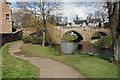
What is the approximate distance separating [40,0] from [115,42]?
45.2 ft

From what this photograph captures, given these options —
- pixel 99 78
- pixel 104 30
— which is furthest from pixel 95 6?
pixel 104 30

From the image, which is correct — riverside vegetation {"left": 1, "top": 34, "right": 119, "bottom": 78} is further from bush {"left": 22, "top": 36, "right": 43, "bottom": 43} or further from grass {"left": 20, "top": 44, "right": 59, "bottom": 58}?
bush {"left": 22, "top": 36, "right": 43, "bottom": 43}

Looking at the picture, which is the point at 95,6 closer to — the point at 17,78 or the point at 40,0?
the point at 17,78

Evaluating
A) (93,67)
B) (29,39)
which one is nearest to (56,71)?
(93,67)

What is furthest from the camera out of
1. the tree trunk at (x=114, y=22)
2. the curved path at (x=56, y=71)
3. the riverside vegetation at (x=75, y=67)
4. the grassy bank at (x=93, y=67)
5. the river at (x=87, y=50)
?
the river at (x=87, y=50)

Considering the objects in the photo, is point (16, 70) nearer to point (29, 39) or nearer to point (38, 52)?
point (38, 52)

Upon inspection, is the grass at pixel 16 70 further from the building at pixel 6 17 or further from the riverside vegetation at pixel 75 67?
the building at pixel 6 17

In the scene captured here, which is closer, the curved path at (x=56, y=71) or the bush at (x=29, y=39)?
the curved path at (x=56, y=71)

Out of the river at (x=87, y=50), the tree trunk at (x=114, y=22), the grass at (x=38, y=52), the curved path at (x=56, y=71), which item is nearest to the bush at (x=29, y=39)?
the river at (x=87, y=50)

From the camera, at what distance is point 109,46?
28.5 metres

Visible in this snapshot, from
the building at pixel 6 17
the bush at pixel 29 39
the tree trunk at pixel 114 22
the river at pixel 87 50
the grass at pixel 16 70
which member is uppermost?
the building at pixel 6 17

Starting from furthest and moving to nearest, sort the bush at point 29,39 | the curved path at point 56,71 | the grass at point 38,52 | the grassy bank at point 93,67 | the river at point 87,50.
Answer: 1. the bush at point 29,39
2. the river at point 87,50
3. the grass at point 38,52
4. the grassy bank at point 93,67
5. the curved path at point 56,71

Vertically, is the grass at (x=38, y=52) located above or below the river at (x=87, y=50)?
above

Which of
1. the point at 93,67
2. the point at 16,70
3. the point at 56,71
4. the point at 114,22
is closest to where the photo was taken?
the point at 16,70
